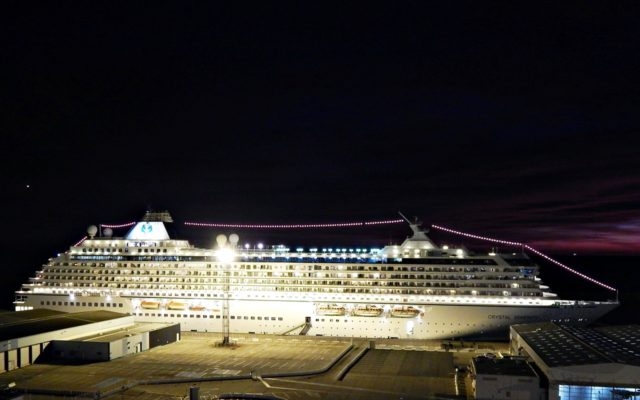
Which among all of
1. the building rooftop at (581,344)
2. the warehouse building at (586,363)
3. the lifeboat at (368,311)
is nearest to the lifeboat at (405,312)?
the lifeboat at (368,311)

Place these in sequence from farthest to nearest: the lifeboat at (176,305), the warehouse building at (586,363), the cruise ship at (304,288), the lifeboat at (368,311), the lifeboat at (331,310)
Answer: the lifeboat at (176,305) < the lifeboat at (331,310) < the lifeboat at (368,311) < the cruise ship at (304,288) < the warehouse building at (586,363)

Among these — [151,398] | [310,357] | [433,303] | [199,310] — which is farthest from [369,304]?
[151,398]

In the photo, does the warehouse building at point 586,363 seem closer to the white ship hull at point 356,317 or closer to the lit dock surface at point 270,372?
the lit dock surface at point 270,372

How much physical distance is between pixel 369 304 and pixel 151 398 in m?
20.0

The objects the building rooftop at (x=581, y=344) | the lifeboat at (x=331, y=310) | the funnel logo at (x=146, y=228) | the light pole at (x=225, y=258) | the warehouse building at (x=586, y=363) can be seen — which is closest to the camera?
the warehouse building at (x=586, y=363)

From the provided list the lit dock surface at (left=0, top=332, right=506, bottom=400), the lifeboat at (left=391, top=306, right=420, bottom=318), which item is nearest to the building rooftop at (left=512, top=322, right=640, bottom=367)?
the lit dock surface at (left=0, top=332, right=506, bottom=400)

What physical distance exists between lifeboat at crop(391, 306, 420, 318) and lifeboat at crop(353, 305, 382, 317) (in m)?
1.08

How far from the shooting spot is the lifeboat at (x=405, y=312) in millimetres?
42156

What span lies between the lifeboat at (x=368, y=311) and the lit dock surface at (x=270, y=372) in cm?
268

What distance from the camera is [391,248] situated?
46281 millimetres

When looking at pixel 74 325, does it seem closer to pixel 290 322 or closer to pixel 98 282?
pixel 98 282

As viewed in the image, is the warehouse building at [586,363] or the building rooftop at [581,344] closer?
the warehouse building at [586,363]

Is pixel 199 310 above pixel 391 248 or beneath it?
beneath

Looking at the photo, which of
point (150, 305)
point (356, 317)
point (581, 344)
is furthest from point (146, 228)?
point (581, 344)
